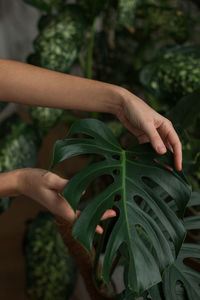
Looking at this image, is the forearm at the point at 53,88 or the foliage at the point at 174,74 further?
the foliage at the point at 174,74

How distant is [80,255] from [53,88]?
373mm

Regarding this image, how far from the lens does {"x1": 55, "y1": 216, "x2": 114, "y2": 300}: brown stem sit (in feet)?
2.38

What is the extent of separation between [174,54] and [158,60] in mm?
59

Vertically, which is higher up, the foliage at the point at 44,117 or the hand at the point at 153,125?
the hand at the point at 153,125

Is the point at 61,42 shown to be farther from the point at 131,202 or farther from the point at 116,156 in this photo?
the point at 131,202

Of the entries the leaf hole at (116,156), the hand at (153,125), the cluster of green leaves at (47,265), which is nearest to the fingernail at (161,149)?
the hand at (153,125)

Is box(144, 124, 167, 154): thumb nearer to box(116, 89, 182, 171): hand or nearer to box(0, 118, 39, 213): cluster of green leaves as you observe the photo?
box(116, 89, 182, 171): hand

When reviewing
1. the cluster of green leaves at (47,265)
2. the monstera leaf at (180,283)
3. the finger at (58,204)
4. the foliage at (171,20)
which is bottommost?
the cluster of green leaves at (47,265)

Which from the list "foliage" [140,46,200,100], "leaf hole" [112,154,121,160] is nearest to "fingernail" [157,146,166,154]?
"leaf hole" [112,154,121,160]

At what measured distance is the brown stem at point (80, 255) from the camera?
0.73m

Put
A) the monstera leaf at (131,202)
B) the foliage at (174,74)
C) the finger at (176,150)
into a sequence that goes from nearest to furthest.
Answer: the monstera leaf at (131,202) < the finger at (176,150) < the foliage at (174,74)

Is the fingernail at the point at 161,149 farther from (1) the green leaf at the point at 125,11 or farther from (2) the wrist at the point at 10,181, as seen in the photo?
(1) the green leaf at the point at 125,11

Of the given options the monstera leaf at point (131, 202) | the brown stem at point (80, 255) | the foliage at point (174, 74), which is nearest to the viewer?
the monstera leaf at point (131, 202)

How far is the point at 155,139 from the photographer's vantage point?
24.0 inches
